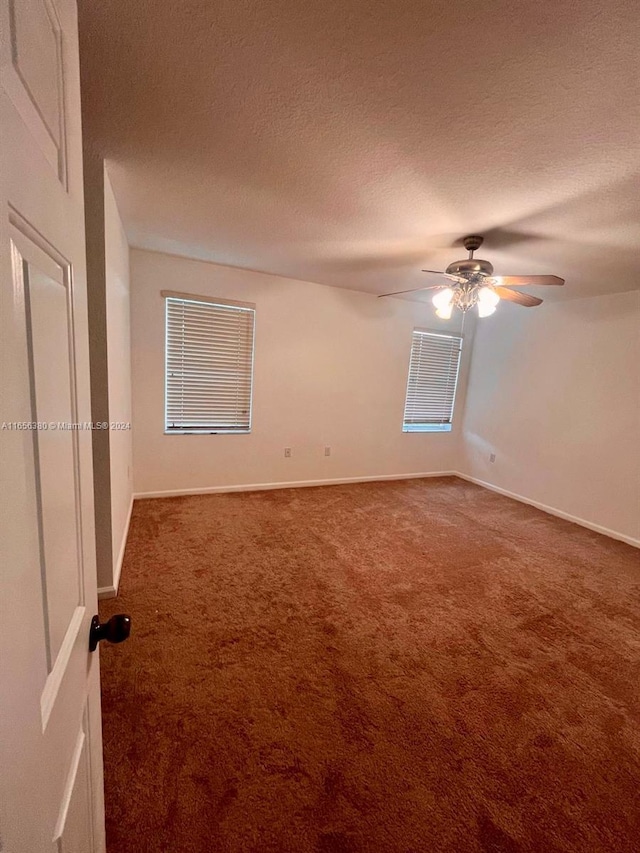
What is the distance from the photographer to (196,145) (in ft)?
5.34

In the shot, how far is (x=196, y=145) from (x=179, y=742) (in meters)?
Answer: 2.51

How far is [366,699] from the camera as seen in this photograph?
5.25 feet

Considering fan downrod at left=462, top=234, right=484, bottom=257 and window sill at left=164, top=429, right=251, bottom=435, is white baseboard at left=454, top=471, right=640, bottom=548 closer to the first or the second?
fan downrod at left=462, top=234, right=484, bottom=257

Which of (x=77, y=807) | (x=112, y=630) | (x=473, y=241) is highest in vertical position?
(x=473, y=241)

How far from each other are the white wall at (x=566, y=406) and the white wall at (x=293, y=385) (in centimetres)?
79

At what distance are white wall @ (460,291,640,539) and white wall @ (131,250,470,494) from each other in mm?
792

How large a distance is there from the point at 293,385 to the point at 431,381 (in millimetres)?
2064

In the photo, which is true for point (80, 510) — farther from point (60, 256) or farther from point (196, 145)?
point (196, 145)

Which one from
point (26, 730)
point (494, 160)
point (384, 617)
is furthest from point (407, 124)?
point (384, 617)

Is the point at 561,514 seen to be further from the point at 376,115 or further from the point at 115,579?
the point at 115,579

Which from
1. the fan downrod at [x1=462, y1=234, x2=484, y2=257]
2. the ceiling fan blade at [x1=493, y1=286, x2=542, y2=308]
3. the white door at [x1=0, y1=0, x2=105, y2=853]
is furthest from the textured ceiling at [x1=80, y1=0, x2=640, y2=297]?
the white door at [x1=0, y1=0, x2=105, y2=853]

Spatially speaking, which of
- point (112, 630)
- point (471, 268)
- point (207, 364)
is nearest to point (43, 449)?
point (112, 630)

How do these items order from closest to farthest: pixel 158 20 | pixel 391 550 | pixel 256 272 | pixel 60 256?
pixel 60 256 → pixel 158 20 → pixel 391 550 → pixel 256 272

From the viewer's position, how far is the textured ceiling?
1.04 metres
